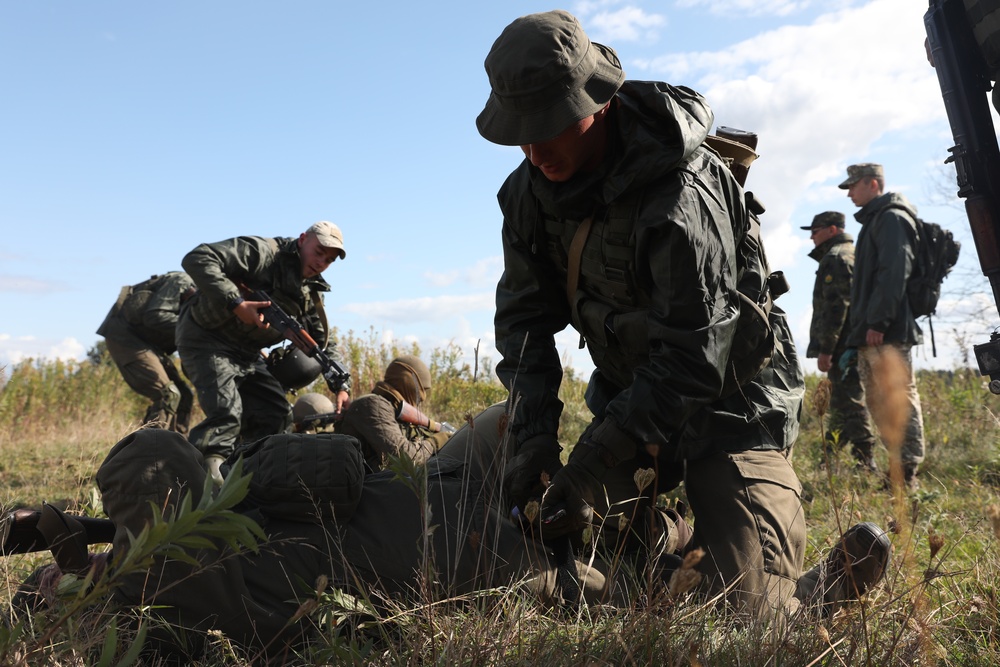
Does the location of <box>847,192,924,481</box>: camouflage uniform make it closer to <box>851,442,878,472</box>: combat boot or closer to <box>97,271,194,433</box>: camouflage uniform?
<box>851,442,878,472</box>: combat boot

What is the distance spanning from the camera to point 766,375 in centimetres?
278

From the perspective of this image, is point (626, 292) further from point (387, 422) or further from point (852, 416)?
point (852, 416)

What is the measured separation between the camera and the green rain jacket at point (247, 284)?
587 centimetres

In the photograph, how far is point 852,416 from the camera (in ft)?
20.7

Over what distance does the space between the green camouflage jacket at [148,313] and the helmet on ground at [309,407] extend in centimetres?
Answer: 168

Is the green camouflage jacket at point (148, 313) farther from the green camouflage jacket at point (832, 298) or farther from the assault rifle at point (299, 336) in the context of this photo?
the green camouflage jacket at point (832, 298)

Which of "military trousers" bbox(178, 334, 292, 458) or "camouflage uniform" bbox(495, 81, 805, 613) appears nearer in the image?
"camouflage uniform" bbox(495, 81, 805, 613)

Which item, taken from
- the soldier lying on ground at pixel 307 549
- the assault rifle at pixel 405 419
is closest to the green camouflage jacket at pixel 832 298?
the assault rifle at pixel 405 419

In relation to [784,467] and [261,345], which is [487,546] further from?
[261,345]

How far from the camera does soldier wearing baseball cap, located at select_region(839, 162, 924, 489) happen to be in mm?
5516

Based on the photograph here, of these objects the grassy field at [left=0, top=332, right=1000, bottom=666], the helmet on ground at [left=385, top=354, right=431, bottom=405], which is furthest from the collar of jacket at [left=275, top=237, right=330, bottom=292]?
the grassy field at [left=0, top=332, right=1000, bottom=666]

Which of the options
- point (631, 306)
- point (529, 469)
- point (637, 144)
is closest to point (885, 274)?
point (631, 306)

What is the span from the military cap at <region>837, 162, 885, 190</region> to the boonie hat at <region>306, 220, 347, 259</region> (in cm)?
377

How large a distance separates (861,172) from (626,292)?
172 inches
